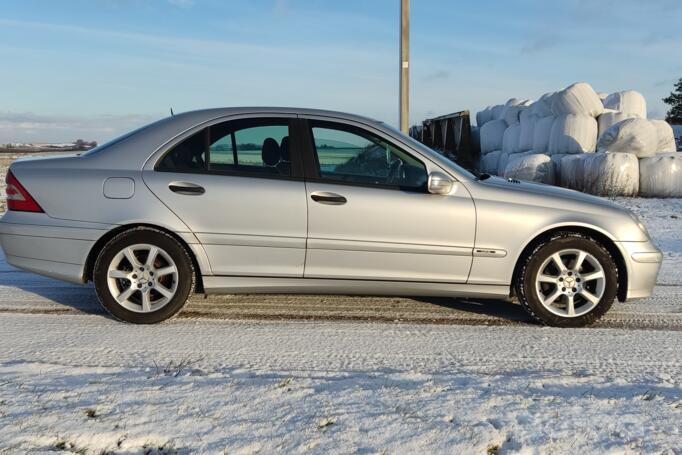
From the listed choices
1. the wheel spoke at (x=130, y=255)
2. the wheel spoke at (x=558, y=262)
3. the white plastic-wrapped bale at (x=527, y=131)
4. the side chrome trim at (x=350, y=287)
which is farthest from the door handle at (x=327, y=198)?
the white plastic-wrapped bale at (x=527, y=131)

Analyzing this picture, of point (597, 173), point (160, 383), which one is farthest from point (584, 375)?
point (597, 173)

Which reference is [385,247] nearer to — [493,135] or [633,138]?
[633,138]

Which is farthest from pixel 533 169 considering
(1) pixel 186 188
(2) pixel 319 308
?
(1) pixel 186 188

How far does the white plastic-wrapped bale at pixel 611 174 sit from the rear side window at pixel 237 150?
9250mm

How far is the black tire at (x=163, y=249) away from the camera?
4.14 metres

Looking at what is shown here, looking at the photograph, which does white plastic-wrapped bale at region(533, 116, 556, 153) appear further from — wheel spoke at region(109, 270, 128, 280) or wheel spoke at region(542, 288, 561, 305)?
wheel spoke at region(109, 270, 128, 280)

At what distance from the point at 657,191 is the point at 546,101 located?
362cm

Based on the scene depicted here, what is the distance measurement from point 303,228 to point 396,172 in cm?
80

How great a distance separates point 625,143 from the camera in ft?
39.2

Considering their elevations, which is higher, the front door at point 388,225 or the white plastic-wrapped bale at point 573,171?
the white plastic-wrapped bale at point 573,171

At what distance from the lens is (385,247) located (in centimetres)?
412

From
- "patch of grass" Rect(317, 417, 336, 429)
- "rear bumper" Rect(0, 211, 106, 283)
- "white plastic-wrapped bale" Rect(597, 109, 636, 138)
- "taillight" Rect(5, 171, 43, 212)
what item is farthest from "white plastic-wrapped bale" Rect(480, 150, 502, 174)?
"patch of grass" Rect(317, 417, 336, 429)

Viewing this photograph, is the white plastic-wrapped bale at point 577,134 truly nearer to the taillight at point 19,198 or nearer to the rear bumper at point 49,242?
the rear bumper at point 49,242

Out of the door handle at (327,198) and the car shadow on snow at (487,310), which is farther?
the car shadow on snow at (487,310)
